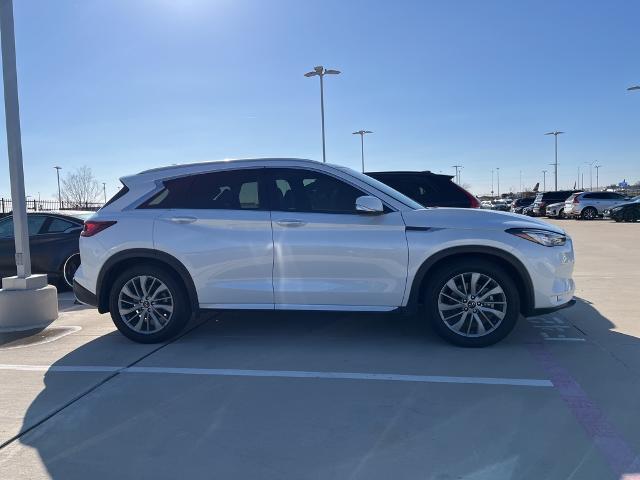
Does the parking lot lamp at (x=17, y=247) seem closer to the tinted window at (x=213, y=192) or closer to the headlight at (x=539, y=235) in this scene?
the tinted window at (x=213, y=192)

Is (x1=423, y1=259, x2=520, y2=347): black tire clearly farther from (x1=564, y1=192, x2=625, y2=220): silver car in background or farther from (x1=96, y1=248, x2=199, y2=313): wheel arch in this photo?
(x1=564, y1=192, x2=625, y2=220): silver car in background

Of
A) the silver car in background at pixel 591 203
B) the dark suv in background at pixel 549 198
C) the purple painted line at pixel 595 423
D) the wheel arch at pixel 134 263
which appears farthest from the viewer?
the dark suv in background at pixel 549 198

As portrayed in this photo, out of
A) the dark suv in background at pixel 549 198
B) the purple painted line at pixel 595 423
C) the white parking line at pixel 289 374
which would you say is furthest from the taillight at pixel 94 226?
the dark suv in background at pixel 549 198

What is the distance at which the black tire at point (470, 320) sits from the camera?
4.88m

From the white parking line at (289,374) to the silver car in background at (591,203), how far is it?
30.4 metres

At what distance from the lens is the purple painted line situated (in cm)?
289

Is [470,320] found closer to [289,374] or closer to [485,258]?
[485,258]

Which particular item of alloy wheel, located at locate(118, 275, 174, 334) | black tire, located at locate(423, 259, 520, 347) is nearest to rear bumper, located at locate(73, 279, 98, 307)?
alloy wheel, located at locate(118, 275, 174, 334)

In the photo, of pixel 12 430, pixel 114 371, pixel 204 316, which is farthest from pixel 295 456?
pixel 204 316

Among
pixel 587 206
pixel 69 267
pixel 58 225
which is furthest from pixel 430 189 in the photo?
pixel 587 206

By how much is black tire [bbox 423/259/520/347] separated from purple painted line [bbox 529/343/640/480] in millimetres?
412

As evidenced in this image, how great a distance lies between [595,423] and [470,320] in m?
1.67

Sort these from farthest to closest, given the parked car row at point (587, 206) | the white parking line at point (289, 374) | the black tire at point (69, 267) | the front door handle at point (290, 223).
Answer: the parked car row at point (587, 206)
the black tire at point (69, 267)
the front door handle at point (290, 223)
the white parking line at point (289, 374)

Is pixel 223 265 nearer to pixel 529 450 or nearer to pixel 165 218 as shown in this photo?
pixel 165 218
